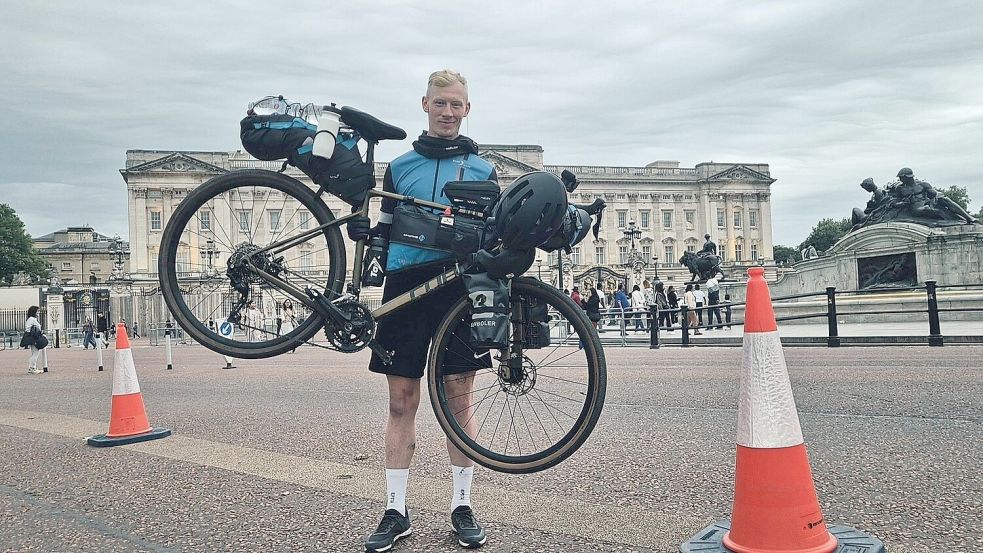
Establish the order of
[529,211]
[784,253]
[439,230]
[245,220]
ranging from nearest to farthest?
[529,211] → [439,230] → [245,220] → [784,253]

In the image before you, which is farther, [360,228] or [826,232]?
[826,232]

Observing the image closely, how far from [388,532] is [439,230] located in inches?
52.0

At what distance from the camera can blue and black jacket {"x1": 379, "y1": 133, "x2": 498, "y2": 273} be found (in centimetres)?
368

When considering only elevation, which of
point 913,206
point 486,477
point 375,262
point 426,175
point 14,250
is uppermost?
point 14,250

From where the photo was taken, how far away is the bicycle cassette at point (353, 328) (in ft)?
11.8

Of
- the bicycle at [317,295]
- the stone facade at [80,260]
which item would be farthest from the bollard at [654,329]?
the stone facade at [80,260]

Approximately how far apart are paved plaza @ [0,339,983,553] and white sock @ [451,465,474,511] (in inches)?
6.8

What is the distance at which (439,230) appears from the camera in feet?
11.7

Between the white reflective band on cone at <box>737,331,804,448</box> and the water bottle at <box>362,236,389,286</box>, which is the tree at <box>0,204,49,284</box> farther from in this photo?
the white reflective band on cone at <box>737,331,804,448</box>

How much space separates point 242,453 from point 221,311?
2048 millimetres

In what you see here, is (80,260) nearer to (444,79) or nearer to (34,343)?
(34,343)

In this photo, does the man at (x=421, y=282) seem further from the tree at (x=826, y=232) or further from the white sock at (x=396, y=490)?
the tree at (x=826, y=232)

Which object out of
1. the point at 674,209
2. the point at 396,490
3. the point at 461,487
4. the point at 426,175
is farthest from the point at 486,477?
the point at 674,209

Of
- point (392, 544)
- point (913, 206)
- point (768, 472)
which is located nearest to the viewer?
point (768, 472)
